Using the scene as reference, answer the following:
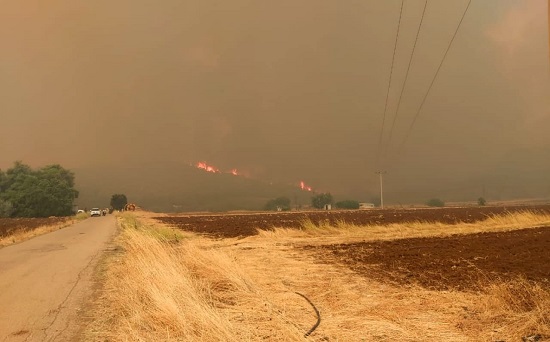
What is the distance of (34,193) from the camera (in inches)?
4368

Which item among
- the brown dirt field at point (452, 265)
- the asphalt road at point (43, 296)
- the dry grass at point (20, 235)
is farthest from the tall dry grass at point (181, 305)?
the dry grass at point (20, 235)

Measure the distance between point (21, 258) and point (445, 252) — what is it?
18217 millimetres

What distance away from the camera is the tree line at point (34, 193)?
10994cm

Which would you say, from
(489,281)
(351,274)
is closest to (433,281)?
(489,281)

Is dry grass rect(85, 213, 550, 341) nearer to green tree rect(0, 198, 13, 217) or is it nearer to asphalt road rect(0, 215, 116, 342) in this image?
asphalt road rect(0, 215, 116, 342)

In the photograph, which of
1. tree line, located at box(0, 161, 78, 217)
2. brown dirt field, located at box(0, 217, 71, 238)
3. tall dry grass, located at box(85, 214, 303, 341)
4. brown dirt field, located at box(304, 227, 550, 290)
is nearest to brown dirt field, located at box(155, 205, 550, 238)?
brown dirt field, located at box(0, 217, 71, 238)

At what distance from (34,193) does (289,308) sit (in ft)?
401

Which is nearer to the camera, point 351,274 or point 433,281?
point 433,281

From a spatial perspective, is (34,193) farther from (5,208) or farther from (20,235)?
(20,235)

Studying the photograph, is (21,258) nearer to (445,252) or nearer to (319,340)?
(319,340)

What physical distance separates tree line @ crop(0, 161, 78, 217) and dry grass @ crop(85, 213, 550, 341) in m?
117

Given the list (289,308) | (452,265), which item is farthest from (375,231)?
(289,308)

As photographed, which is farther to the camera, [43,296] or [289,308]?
[43,296]

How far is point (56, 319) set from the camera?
7629 mm
